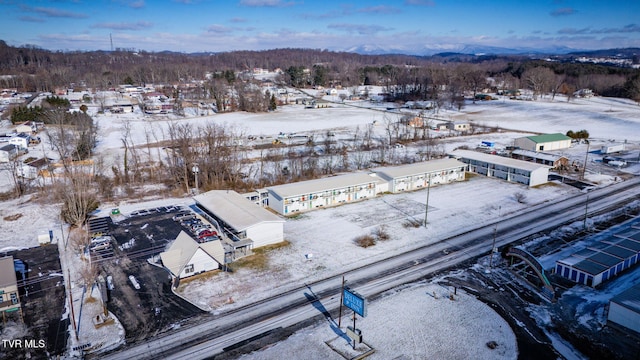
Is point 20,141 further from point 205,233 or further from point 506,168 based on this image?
point 506,168

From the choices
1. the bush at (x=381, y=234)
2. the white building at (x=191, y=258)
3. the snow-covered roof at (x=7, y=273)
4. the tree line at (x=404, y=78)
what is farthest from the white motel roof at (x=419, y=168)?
the tree line at (x=404, y=78)

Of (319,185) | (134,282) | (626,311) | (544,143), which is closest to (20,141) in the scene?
(319,185)

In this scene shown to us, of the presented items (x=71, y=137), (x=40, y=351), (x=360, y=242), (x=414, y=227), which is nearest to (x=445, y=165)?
(x=414, y=227)

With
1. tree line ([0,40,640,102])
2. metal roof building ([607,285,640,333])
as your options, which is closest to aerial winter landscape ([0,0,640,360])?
metal roof building ([607,285,640,333])

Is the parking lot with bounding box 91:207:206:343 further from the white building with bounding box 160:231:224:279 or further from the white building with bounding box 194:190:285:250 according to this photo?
the white building with bounding box 194:190:285:250

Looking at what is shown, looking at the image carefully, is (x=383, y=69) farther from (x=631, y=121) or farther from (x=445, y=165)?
(x=445, y=165)

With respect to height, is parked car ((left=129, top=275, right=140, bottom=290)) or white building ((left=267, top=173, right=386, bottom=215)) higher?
white building ((left=267, top=173, right=386, bottom=215))
